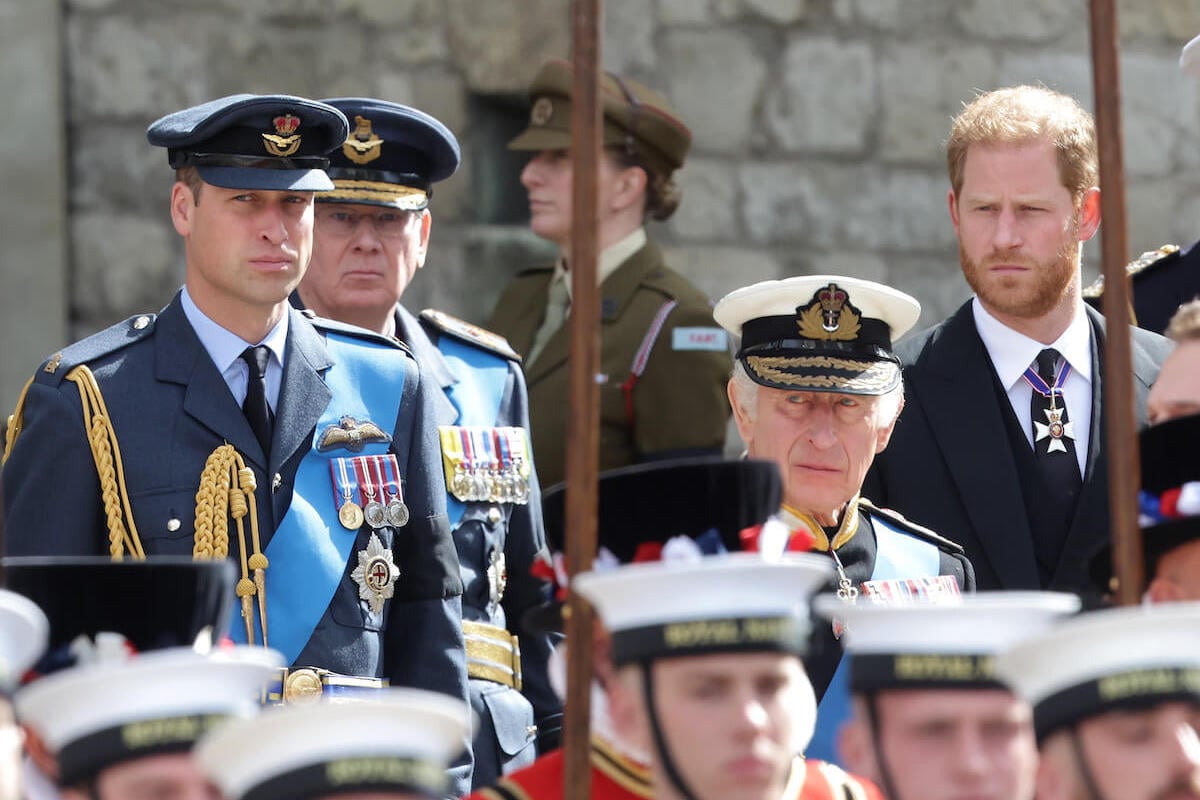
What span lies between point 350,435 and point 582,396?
108 cm

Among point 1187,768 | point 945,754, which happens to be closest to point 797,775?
point 945,754

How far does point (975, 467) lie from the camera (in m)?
4.51

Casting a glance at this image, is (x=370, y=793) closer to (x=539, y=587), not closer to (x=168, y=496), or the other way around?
(x=168, y=496)

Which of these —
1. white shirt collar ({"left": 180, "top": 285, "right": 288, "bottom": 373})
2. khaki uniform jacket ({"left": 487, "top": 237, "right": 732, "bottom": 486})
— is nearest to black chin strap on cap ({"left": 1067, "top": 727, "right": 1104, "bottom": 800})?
Answer: white shirt collar ({"left": 180, "top": 285, "right": 288, "bottom": 373})

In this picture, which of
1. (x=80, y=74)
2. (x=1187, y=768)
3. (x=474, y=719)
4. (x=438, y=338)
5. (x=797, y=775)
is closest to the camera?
(x=1187, y=768)

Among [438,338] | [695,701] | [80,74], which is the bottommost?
[695,701]

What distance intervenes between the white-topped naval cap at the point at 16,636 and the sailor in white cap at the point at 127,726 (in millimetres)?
103

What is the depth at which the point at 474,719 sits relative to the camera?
4488 mm

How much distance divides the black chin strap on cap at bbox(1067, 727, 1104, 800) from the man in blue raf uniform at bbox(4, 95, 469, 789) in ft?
5.05

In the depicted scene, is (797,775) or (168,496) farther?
(168,496)

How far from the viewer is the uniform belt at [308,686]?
3977 millimetres

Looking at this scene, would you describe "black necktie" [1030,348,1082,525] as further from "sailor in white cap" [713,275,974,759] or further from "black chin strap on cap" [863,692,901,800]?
"black chin strap on cap" [863,692,901,800]

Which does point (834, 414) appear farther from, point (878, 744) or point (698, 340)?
point (698, 340)

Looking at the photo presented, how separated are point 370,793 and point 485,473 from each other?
2.06 m
